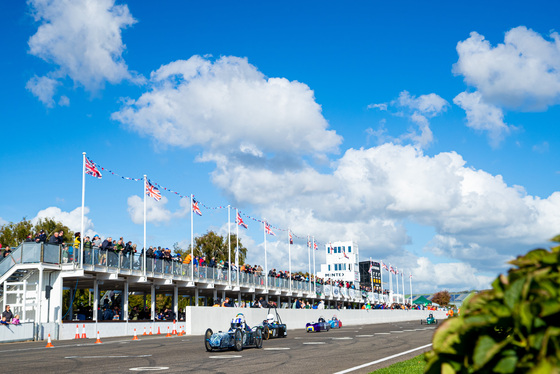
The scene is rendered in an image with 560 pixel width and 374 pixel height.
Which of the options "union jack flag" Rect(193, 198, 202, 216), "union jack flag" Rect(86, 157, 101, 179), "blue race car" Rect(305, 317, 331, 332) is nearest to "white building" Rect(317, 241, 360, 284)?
"union jack flag" Rect(193, 198, 202, 216)

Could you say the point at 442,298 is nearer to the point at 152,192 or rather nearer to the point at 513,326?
the point at 152,192

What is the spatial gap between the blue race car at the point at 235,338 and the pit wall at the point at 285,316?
13.8 metres

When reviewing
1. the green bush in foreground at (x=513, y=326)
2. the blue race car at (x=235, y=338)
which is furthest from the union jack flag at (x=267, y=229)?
the green bush in foreground at (x=513, y=326)

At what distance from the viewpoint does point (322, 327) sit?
3644cm

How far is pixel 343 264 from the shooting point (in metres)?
136

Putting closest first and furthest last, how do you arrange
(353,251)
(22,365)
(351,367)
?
(351,367) → (22,365) → (353,251)

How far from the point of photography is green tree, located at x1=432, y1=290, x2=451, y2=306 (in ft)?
574

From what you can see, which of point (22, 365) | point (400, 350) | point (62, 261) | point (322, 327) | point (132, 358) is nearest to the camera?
point (22, 365)

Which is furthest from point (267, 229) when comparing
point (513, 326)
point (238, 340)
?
point (513, 326)

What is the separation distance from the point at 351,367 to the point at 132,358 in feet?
22.2

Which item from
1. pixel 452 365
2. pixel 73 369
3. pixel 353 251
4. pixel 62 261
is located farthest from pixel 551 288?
pixel 353 251

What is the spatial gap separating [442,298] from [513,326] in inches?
7204

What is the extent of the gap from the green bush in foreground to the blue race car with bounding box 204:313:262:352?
16.8 m

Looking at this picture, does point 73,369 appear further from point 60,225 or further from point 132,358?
point 60,225
